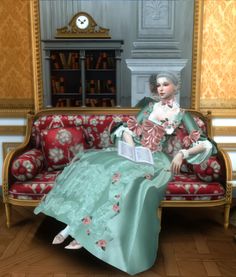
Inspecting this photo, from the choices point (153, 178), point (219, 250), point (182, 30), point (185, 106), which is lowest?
point (219, 250)

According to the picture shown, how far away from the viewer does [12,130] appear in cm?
368

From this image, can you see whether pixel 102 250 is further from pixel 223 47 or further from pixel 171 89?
pixel 223 47

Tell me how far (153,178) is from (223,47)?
162 centimetres

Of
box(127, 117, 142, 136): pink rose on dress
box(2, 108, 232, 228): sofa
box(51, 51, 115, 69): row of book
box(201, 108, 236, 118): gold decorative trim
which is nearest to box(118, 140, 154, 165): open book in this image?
box(127, 117, 142, 136): pink rose on dress

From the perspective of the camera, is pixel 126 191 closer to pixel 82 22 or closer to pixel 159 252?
pixel 159 252

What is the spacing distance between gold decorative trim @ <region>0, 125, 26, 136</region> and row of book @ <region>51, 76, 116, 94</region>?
619 mm

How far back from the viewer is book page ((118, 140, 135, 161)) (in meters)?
2.76

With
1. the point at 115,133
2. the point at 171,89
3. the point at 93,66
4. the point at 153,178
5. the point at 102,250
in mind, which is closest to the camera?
the point at 102,250

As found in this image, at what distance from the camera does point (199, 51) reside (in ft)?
11.0

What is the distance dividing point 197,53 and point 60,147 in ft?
5.11

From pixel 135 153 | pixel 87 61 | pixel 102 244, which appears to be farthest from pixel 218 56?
pixel 102 244

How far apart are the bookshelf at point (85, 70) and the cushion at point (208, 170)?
1.03m

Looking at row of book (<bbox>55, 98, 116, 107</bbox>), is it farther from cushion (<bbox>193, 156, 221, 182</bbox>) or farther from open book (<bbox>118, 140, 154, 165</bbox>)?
cushion (<bbox>193, 156, 221, 182</bbox>)

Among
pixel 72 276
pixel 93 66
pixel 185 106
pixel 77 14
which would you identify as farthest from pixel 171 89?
pixel 72 276
